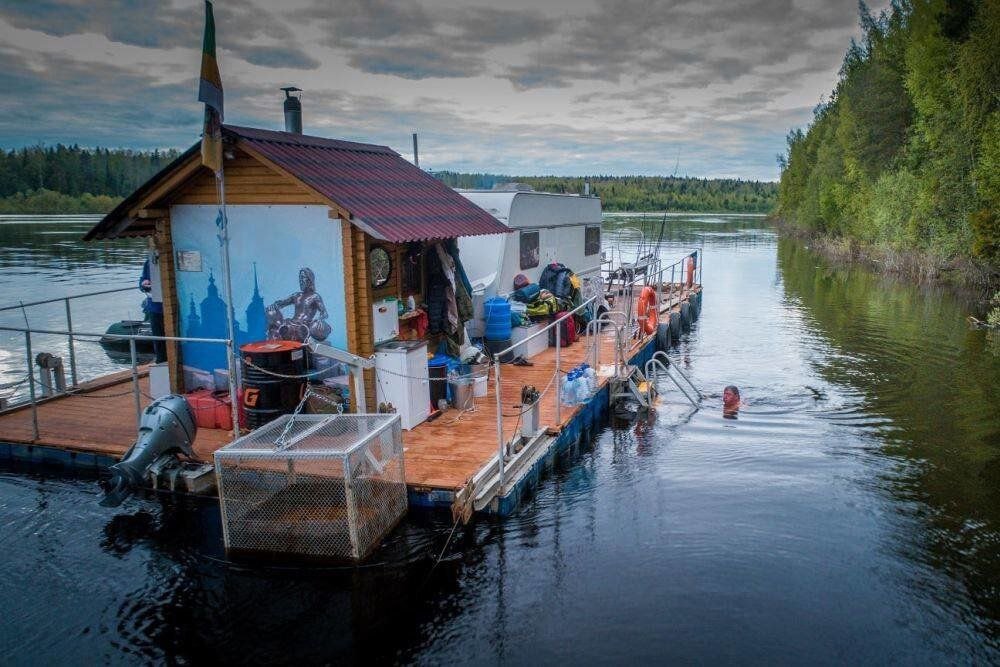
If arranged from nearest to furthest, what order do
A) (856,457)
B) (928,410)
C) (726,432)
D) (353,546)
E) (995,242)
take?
(353,546)
(856,457)
(726,432)
(928,410)
(995,242)

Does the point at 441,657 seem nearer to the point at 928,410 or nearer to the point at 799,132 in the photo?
the point at 928,410

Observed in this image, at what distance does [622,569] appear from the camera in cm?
776

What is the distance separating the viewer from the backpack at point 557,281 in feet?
54.4

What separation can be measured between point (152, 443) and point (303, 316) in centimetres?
237

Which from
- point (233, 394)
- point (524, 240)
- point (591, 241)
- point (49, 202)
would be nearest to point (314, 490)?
point (233, 394)

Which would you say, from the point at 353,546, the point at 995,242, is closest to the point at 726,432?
the point at 353,546

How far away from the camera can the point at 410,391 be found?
381 inches

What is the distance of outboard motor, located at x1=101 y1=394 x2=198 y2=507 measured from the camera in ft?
26.9

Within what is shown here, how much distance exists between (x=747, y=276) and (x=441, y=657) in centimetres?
3416

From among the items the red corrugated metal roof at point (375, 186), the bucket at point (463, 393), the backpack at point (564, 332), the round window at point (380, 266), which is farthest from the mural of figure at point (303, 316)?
the backpack at point (564, 332)

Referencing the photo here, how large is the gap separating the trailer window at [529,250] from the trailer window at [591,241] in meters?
4.26

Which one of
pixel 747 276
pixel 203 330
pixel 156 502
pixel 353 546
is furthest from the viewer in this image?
pixel 747 276

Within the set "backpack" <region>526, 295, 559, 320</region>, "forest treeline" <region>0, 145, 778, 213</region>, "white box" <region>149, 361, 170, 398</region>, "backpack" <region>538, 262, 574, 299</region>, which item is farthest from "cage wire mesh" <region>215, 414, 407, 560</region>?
"forest treeline" <region>0, 145, 778, 213</region>

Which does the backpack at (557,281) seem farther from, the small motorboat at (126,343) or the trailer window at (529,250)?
the small motorboat at (126,343)
